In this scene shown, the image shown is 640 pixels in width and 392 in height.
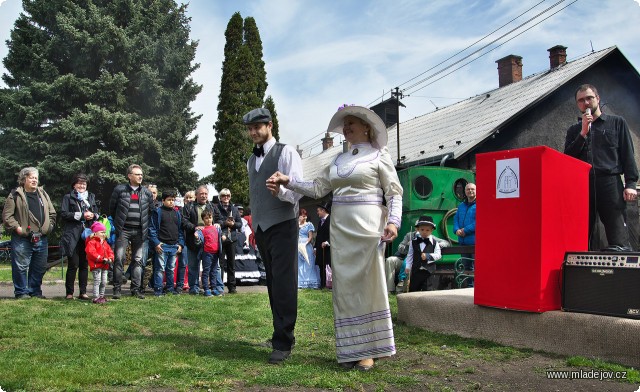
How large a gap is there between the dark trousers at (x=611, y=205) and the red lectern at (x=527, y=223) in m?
0.21

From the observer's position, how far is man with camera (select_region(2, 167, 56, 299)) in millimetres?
8398

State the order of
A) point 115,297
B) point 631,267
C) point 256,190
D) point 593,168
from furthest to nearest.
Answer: point 115,297, point 593,168, point 256,190, point 631,267

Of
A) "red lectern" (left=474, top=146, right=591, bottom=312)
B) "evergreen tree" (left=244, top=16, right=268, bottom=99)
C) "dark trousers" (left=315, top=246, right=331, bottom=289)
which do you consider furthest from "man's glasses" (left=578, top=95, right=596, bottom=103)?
"evergreen tree" (left=244, top=16, right=268, bottom=99)

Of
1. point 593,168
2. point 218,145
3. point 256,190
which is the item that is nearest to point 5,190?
point 218,145

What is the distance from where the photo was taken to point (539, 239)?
470 centimetres

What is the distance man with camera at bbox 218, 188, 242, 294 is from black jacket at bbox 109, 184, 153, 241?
1590 mm

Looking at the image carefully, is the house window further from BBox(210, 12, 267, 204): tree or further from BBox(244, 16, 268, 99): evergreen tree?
BBox(244, 16, 268, 99): evergreen tree


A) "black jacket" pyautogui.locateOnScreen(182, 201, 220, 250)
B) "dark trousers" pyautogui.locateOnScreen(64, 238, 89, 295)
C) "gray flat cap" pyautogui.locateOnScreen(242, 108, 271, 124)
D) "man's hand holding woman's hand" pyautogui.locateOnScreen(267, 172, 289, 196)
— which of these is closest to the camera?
"man's hand holding woman's hand" pyautogui.locateOnScreen(267, 172, 289, 196)

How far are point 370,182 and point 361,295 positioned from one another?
2.94 feet

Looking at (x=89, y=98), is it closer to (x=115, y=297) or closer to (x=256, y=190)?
(x=115, y=297)

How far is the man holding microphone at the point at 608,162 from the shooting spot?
530 centimetres

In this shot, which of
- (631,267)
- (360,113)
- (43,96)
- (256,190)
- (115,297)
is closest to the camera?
(631,267)

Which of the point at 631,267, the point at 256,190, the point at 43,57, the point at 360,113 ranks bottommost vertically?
the point at 631,267

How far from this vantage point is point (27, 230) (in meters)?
8.41
